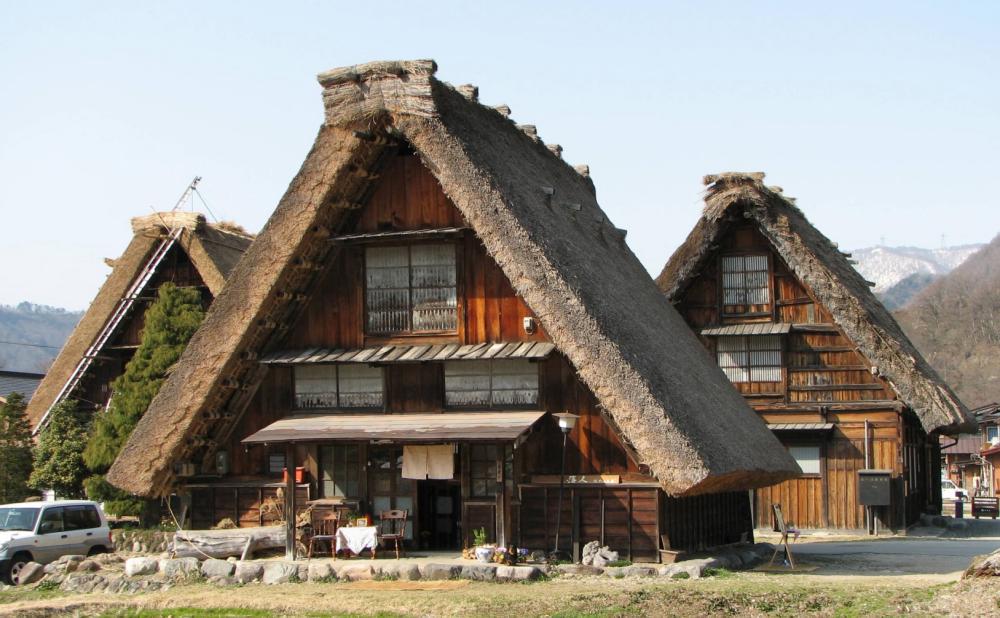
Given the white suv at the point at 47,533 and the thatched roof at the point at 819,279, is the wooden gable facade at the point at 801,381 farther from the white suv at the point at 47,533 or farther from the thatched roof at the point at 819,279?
the white suv at the point at 47,533

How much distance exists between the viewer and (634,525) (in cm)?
2061

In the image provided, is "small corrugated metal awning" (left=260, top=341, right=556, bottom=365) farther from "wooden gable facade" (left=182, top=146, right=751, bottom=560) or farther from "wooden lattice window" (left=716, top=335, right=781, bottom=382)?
"wooden lattice window" (left=716, top=335, right=781, bottom=382)

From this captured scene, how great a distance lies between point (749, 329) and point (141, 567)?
1685 cm

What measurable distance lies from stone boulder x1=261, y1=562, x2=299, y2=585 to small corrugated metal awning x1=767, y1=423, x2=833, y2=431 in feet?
49.4

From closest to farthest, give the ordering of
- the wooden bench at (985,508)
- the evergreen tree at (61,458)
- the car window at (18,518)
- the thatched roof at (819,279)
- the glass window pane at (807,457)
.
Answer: the car window at (18,518)
the thatched roof at (819,279)
the evergreen tree at (61,458)
the glass window pane at (807,457)
the wooden bench at (985,508)

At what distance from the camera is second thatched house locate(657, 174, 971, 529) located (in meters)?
30.6

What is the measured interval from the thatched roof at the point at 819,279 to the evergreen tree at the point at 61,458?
50.7 feet

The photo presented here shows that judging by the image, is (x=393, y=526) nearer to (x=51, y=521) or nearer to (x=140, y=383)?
(x=51, y=521)

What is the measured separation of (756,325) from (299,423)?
13.9 metres

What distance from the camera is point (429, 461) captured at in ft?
70.8

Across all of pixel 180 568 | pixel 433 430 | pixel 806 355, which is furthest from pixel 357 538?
pixel 806 355

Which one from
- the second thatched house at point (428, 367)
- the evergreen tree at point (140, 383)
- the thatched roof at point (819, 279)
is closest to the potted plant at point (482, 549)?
the second thatched house at point (428, 367)

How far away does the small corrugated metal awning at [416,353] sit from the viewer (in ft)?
70.2

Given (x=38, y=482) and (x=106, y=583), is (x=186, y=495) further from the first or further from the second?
(x=38, y=482)
